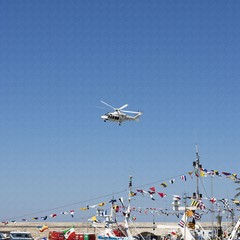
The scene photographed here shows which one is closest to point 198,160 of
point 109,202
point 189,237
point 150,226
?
point 189,237

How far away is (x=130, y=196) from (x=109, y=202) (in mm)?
4532

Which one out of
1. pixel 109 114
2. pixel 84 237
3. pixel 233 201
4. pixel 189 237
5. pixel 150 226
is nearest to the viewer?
pixel 189 237

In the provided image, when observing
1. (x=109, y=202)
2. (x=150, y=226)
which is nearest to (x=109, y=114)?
(x=109, y=202)

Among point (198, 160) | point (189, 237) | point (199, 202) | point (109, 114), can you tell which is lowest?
point (189, 237)

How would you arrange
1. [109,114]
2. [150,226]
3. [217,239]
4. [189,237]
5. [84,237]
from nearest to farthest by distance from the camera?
[189,237] → [217,239] → [84,237] → [109,114] → [150,226]

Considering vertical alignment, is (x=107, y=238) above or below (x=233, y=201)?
below

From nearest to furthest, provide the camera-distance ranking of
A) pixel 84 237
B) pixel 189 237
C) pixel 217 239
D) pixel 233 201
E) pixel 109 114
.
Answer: pixel 189 237 < pixel 217 239 < pixel 233 201 < pixel 84 237 < pixel 109 114

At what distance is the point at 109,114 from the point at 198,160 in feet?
62.5

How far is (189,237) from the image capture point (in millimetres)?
53719

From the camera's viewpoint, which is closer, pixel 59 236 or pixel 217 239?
pixel 217 239

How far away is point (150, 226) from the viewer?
94562 millimetres

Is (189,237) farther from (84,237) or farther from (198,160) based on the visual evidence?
(84,237)

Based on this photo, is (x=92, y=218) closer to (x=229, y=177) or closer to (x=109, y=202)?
(x=109, y=202)

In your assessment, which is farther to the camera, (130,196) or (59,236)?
(59,236)
